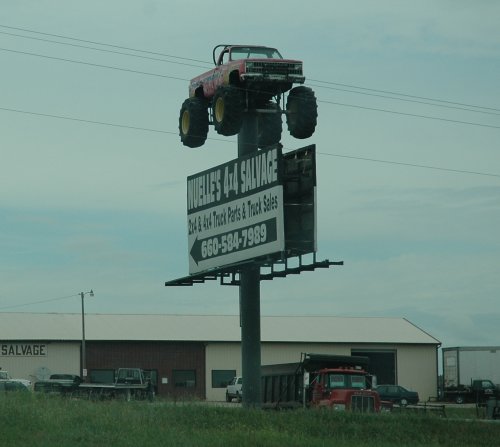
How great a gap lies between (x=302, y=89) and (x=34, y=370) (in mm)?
43162

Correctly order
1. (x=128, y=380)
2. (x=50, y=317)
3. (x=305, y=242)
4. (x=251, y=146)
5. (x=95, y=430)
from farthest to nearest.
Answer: (x=50, y=317) < (x=128, y=380) < (x=251, y=146) < (x=305, y=242) < (x=95, y=430)

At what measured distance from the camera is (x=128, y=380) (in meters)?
64.5

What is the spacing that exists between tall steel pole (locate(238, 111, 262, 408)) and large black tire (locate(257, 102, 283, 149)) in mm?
468

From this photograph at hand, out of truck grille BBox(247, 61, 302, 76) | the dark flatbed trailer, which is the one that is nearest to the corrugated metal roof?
the dark flatbed trailer

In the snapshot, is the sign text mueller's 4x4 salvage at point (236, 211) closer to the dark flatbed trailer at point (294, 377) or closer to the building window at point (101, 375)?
the dark flatbed trailer at point (294, 377)

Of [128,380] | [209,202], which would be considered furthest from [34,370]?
[209,202]

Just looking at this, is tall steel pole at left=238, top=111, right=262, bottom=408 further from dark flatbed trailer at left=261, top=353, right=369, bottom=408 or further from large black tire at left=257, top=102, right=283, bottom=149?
dark flatbed trailer at left=261, top=353, right=369, bottom=408

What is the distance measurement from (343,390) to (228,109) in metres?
10.1

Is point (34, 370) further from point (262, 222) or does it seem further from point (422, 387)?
point (262, 222)

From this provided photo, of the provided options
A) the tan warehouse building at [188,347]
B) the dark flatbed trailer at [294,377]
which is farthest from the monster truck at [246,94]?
the tan warehouse building at [188,347]

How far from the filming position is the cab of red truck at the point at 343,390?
3741 centimetres

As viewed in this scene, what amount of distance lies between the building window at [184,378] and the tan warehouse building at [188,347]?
7 cm

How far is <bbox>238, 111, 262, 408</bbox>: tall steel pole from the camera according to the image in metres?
39.2

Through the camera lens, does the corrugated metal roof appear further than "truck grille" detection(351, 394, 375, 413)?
Yes
